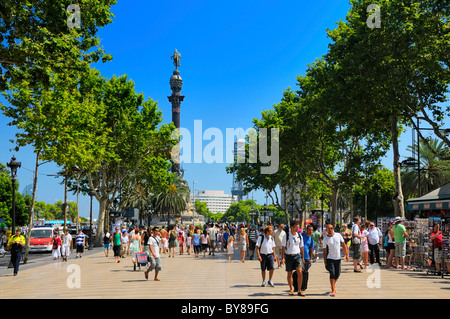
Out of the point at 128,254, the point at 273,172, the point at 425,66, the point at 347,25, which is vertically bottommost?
the point at 128,254

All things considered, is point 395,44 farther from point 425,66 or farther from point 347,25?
point 347,25

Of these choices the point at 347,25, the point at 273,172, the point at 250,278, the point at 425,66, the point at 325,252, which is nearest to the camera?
the point at 325,252

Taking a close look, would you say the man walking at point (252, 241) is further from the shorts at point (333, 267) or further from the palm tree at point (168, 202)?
the palm tree at point (168, 202)

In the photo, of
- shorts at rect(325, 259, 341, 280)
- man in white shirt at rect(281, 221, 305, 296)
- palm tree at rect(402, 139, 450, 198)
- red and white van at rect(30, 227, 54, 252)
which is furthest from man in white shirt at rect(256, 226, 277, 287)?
palm tree at rect(402, 139, 450, 198)

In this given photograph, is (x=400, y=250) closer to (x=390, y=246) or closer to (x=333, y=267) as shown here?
(x=390, y=246)

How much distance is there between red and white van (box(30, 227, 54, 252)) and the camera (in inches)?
1340

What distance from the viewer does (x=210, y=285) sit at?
13484 millimetres

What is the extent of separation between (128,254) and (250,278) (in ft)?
51.6

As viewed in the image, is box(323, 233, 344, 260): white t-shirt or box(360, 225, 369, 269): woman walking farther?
box(360, 225, 369, 269): woman walking

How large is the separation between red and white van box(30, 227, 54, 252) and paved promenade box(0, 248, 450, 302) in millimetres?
16480

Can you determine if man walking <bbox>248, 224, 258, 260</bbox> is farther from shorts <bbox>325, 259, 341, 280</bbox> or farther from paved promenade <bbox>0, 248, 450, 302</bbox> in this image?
shorts <bbox>325, 259, 341, 280</bbox>
